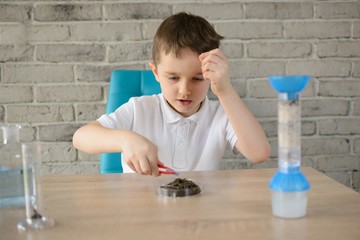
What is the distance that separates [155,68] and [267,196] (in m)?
0.66

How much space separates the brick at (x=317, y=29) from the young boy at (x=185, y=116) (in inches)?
23.4

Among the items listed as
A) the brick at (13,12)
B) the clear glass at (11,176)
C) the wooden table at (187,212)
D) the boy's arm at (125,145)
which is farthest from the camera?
the brick at (13,12)

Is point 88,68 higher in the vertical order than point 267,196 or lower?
higher

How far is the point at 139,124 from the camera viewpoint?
55.7 inches

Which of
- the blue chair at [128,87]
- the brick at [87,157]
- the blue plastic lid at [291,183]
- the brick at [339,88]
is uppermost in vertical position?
the blue chair at [128,87]

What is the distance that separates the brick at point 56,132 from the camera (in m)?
1.82

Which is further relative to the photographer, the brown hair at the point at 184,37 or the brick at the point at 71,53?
the brick at the point at 71,53

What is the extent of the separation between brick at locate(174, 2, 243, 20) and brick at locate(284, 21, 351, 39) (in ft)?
0.72

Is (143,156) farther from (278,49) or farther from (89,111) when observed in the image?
(278,49)

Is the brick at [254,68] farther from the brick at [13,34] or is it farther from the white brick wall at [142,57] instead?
the brick at [13,34]

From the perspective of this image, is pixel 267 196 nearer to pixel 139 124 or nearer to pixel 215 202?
pixel 215 202

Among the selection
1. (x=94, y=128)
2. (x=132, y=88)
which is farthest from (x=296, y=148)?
(x=132, y=88)

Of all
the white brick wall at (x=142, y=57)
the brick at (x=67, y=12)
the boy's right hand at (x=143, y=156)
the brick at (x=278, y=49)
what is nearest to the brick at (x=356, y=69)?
the white brick wall at (x=142, y=57)

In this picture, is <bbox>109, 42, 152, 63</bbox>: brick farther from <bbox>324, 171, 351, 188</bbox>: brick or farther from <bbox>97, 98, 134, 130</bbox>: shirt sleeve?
<bbox>324, 171, 351, 188</bbox>: brick
